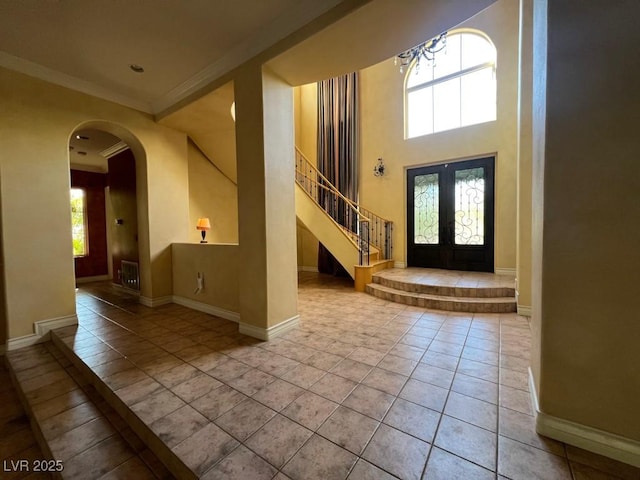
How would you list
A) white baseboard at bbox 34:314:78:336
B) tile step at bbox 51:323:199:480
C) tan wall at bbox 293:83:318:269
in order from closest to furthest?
tile step at bbox 51:323:199:480 < white baseboard at bbox 34:314:78:336 < tan wall at bbox 293:83:318:269

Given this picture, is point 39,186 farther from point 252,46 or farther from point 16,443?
point 252,46

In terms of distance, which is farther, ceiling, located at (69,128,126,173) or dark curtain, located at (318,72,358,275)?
dark curtain, located at (318,72,358,275)

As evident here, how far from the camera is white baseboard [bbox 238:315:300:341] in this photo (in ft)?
8.74

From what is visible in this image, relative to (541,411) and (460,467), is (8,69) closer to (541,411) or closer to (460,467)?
(460,467)

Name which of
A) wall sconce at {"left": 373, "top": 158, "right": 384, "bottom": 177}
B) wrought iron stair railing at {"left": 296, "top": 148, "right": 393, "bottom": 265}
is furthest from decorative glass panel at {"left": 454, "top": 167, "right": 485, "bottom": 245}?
wall sconce at {"left": 373, "top": 158, "right": 384, "bottom": 177}

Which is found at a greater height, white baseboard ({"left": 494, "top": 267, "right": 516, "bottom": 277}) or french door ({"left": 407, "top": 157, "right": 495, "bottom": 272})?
french door ({"left": 407, "top": 157, "right": 495, "bottom": 272})

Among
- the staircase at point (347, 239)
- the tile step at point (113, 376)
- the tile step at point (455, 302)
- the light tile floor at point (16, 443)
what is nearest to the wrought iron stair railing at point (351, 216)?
the staircase at point (347, 239)

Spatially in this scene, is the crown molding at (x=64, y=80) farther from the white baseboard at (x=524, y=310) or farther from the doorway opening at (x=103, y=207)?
the white baseboard at (x=524, y=310)

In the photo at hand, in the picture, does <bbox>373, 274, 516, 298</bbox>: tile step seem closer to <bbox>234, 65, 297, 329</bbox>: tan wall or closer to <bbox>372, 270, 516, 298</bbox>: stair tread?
<bbox>372, 270, 516, 298</bbox>: stair tread

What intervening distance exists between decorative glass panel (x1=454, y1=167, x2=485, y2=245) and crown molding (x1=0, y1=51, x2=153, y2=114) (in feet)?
18.7

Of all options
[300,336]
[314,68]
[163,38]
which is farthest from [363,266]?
[163,38]

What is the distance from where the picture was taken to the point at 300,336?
275 cm

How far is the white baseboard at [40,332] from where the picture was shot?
9.03ft

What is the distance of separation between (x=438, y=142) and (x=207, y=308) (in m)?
5.36
